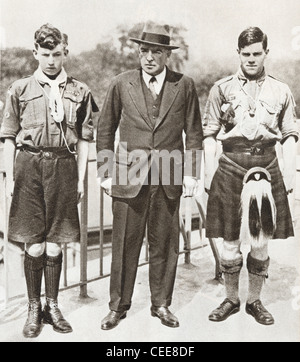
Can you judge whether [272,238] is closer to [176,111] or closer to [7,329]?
[176,111]

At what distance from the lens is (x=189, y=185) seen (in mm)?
3287

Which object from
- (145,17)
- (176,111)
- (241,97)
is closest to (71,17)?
(145,17)

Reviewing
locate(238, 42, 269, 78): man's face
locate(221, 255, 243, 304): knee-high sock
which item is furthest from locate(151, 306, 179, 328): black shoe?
locate(238, 42, 269, 78): man's face

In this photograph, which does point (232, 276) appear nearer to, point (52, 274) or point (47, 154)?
point (52, 274)

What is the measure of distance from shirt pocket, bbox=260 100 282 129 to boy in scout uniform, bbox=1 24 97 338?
112 cm

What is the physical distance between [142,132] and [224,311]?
1368 millimetres

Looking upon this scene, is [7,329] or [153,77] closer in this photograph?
[153,77]

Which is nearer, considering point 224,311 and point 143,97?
point 143,97

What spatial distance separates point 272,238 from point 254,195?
1.10ft

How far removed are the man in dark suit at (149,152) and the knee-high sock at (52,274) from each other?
14.1 inches

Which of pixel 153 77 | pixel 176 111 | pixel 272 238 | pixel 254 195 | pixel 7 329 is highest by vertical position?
pixel 153 77

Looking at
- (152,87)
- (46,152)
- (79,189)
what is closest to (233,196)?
(152,87)

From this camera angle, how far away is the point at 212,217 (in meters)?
3.50

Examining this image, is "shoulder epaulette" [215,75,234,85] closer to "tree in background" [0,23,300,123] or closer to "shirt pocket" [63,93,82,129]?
"tree in background" [0,23,300,123]
